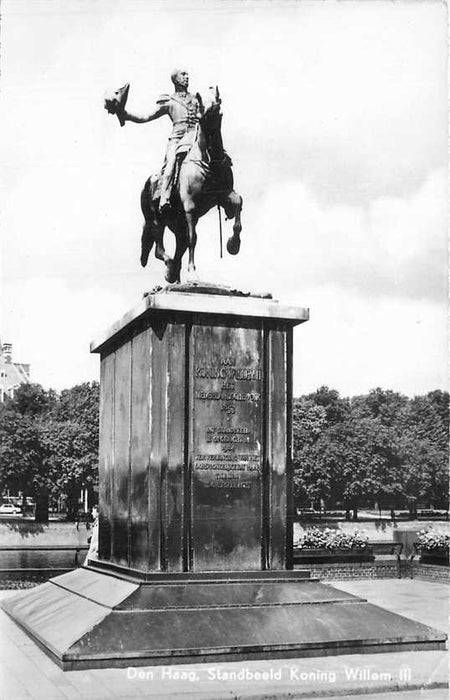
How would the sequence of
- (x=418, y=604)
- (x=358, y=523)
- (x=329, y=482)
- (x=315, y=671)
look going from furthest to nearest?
(x=329, y=482)
(x=358, y=523)
(x=418, y=604)
(x=315, y=671)

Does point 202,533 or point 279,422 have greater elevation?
point 279,422

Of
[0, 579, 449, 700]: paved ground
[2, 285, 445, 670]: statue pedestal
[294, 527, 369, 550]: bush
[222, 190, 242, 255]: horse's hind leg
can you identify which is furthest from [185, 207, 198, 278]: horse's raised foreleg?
[294, 527, 369, 550]: bush

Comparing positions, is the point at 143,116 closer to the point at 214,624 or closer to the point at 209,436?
the point at 209,436

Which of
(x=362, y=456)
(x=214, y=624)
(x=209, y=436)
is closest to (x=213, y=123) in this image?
(x=209, y=436)

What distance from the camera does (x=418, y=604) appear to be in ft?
51.5

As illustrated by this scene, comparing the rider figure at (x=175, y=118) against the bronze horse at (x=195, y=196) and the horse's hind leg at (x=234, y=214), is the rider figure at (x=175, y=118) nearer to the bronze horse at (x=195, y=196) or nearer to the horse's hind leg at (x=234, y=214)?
the bronze horse at (x=195, y=196)

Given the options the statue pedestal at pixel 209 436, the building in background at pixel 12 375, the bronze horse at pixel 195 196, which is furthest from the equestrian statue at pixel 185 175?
the building in background at pixel 12 375

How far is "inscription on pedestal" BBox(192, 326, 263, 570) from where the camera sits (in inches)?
412

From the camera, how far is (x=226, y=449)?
10641 mm

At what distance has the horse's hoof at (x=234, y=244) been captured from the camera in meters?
12.2

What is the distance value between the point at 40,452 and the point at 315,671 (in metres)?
43.4

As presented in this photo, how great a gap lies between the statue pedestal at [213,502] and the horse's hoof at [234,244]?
51.8 inches

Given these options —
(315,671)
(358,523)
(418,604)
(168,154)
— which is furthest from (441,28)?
(358,523)

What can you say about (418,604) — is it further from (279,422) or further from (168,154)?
(168,154)
